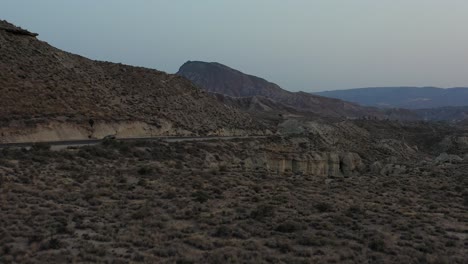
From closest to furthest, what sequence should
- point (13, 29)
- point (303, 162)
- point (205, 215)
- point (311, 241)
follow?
point (311, 241), point (205, 215), point (303, 162), point (13, 29)

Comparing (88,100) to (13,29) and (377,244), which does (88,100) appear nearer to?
(13,29)

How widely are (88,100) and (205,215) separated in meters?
32.0

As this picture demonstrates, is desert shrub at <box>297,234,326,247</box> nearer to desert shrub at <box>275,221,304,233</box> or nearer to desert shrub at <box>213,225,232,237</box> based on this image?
desert shrub at <box>275,221,304,233</box>

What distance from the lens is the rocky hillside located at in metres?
36.6

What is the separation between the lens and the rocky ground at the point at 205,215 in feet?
39.4

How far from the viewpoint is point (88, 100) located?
1780 inches

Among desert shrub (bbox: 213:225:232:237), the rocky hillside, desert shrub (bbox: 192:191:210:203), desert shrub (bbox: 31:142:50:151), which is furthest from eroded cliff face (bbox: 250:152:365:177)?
desert shrub (bbox: 213:225:232:237)

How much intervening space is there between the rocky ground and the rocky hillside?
9.53m

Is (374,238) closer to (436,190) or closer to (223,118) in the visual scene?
(436,190)

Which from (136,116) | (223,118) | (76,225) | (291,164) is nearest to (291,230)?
(76,225)

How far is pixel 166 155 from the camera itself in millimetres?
32156

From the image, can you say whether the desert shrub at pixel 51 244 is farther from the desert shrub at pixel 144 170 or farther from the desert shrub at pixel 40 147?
the desert shrub at pixel 40 147

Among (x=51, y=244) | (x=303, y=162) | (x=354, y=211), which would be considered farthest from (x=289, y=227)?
(x=303, y=162)

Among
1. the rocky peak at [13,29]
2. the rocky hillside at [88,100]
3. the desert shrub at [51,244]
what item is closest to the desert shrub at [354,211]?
the desert shrub at [51,244]
